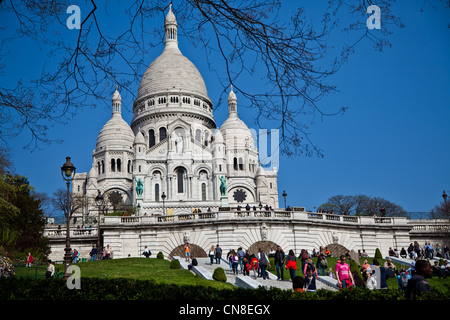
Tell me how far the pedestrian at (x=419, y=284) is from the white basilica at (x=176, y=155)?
61.2 meters

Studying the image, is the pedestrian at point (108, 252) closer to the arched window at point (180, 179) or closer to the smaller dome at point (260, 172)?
the arched window at point (180, 179)

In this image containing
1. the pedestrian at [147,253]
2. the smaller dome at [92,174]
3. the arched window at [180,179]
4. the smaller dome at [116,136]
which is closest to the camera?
the pedestrian at [147,253]

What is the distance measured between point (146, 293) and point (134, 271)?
14506 mm

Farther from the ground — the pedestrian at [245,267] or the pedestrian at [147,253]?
the pedestrian at [147,253]

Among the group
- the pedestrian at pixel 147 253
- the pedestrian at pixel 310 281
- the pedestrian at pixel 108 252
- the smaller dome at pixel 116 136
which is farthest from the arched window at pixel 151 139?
the pedestrian at pixel 310 281

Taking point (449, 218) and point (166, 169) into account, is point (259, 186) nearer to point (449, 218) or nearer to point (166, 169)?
point (166, 169)

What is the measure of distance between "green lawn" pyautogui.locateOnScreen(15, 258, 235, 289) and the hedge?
27.5 ft

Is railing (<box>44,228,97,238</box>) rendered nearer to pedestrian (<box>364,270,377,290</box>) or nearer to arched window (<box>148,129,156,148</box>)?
pedestrian (<box>364,270,377,290</box>)

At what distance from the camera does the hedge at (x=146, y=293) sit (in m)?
8.48

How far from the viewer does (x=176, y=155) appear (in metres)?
80.4

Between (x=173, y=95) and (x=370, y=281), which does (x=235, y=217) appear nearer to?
(x=370, y=281)

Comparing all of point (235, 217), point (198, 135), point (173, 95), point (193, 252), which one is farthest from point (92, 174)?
point (235, 217)

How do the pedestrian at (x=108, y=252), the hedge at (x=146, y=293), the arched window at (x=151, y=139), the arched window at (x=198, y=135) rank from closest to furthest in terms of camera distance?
1. the hedge at (x=146, y=293)
2. the pedestrian at (x=108, y=252)
3. the arched window at (x=151, y=139)
4. the arched window at (x=198, y=135)
